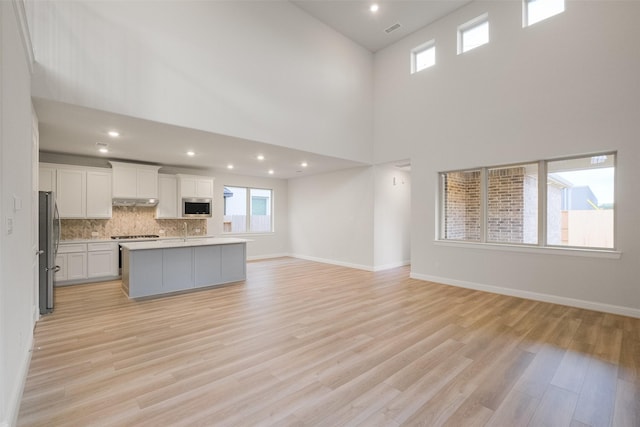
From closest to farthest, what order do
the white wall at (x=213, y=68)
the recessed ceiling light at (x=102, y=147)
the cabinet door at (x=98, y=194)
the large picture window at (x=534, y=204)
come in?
the white wall at (x=213, y=68), the large picture window at (x=534, y=204), the recessed ceiling light at (x=102, y=147), the cabinet door at (x=98, y=194)

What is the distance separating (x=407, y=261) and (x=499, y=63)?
506cm

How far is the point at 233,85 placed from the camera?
4789mm

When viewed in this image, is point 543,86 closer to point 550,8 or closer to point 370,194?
point 550,8

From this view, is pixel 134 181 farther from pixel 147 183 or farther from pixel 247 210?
pixel 247 210

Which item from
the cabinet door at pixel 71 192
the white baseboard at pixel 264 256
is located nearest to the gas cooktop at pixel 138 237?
the cabinet door at pixel 71 192

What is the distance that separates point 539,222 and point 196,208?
24.1 ft

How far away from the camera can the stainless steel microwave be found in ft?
24.0

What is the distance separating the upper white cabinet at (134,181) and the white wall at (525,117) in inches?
220

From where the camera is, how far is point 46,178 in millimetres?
5535

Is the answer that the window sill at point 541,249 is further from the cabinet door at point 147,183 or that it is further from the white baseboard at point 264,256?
the cabinet door at point 147,183

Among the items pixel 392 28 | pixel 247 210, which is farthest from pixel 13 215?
pixel 247 210

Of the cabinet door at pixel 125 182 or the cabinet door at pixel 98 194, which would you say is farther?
the cabinet door at pixel 125 182

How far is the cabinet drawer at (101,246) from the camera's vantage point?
230 inches

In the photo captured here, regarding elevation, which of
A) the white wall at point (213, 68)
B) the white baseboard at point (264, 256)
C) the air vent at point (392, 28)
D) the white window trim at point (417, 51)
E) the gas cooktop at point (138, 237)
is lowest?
the white baseboard at point (264, 256)
